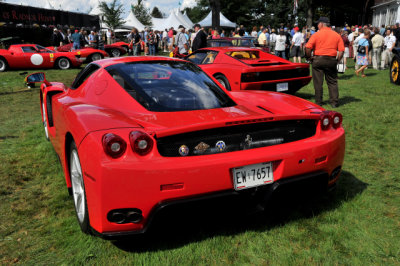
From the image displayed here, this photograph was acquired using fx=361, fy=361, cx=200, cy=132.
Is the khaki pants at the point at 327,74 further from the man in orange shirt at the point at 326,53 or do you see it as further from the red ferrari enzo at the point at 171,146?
the red ferrari enzo at the point at 171,146

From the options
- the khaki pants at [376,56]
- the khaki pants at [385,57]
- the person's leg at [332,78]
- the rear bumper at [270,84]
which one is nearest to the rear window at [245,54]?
the rear bumper at [270,84]

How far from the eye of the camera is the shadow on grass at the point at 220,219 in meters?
2.29

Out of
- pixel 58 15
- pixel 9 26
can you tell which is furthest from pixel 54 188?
pixel 58 15

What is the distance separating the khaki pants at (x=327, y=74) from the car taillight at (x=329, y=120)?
4.53 m

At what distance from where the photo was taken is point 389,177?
370 cm

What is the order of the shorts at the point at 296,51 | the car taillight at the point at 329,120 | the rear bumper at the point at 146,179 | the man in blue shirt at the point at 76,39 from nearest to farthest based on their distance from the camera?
the rear bumper at the point at 146,179, the car taillight at the point at 329,120, the shorts at the point at 296,51, the man in blue shirt at the point at 76,39

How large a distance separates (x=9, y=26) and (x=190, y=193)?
22.9m

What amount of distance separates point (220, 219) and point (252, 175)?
1.81 feet

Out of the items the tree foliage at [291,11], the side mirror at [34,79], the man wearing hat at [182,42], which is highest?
the tree foliage at [291,11]

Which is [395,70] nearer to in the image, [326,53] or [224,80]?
[326,53]

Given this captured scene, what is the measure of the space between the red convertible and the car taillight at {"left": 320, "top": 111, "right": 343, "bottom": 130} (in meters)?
14.2

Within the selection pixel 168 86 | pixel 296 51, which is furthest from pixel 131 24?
pixel 168 86

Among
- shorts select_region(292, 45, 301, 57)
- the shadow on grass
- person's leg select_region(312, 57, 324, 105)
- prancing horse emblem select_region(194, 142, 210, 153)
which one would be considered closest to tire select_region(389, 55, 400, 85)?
person's leg select_region(312, 57, 324, 105)

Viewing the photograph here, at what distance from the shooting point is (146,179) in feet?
6.98
